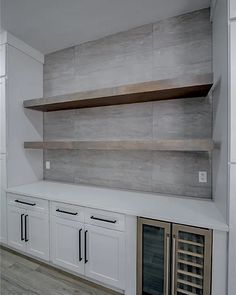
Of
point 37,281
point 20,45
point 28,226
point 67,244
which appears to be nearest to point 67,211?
point 67,244

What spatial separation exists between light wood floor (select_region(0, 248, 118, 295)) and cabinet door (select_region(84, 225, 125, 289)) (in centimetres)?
16

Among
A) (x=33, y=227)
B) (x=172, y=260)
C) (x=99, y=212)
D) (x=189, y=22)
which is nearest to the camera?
(x=172, y=260)

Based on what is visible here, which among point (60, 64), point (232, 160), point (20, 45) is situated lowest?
point (232, 160)

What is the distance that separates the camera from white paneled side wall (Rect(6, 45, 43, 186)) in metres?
2.32

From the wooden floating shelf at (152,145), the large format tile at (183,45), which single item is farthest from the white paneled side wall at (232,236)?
the large format tile at (183,45)

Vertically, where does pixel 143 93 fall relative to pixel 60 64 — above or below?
below

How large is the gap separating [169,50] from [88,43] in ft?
3.66

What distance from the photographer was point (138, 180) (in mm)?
2102

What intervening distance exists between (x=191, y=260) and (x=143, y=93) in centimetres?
148

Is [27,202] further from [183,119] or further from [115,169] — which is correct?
[183,119]

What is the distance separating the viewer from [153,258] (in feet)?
4.81

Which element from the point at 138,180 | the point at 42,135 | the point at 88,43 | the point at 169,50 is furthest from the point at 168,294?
the point at 88,43

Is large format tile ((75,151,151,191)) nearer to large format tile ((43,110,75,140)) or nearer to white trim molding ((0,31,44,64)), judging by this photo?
large format tile ((43,110,75,140))

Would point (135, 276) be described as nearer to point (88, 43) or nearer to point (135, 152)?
point (135, 152)
